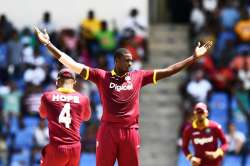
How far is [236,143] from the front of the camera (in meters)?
16.1

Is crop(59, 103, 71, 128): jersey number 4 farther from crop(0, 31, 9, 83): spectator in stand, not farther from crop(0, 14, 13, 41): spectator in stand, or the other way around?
crop(0, 14, 13, 41): spectator in stand

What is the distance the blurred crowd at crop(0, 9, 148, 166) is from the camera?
16688 millimetres

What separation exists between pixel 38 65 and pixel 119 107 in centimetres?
888

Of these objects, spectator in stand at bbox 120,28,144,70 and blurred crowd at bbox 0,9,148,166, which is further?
spectator in stand at bbox 120,28,144,70

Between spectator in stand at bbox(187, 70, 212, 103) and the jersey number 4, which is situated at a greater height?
spectator in stand at bbox(187, 70, 212, 103)

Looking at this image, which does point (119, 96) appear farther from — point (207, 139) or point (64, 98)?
point (207, 139)

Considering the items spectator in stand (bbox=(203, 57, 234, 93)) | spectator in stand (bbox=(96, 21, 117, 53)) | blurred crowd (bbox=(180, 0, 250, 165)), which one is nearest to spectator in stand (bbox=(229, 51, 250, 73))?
blurred crowd (bbox=(180, 0, 250, 165))

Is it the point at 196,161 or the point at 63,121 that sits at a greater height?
the point at 63,121

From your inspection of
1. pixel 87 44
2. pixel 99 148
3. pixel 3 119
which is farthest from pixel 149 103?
pixel 99 148

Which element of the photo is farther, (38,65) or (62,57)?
(38,65)

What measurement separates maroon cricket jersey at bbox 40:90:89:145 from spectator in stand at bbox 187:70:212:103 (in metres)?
7.58

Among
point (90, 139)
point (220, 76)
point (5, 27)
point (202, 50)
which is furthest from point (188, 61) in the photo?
point (5, 27)

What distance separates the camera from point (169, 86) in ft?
60.8

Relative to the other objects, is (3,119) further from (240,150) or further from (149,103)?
(240,150)
